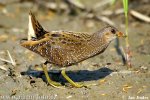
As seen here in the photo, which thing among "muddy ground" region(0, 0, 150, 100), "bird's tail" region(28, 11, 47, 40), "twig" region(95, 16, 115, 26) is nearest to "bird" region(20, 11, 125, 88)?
"bird's tail" region(28, 11, 47, 40)

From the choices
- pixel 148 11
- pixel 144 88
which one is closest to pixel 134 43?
pixel 148 11

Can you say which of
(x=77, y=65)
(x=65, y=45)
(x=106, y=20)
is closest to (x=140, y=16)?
(x=106, y=20)

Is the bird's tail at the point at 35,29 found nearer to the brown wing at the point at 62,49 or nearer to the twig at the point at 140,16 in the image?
the brown wing at the point at 62,49

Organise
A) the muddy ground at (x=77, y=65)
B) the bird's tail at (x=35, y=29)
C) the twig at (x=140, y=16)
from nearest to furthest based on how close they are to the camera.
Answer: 1. the muddy ground at (x=77, y=65)
2. the bird's tail at (x=35, y=29)
3. the twig at (x=140, y=16)

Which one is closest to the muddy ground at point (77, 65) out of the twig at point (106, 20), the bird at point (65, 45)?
the twig at point (106, 20)

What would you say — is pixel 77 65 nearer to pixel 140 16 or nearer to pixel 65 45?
pixel 65 45

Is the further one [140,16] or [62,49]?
[140,16]

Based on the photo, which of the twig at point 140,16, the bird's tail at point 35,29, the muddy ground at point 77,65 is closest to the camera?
the muddy ground at point 77,65
